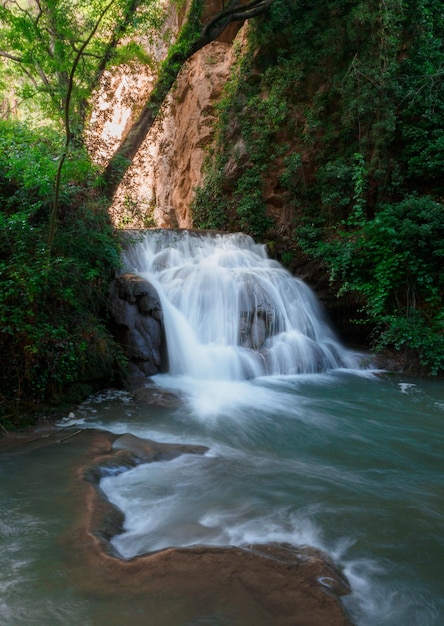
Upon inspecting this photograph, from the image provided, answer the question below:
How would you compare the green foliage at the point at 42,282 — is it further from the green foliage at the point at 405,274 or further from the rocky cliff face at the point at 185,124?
the rocky cliff face at the point at 185,124

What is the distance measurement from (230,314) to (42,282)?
175 inches

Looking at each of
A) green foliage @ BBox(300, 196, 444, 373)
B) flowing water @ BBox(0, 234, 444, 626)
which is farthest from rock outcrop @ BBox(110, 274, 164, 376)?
green foliage @ BBox(300, 196, 444, 373)

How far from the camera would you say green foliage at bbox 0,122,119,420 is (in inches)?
192

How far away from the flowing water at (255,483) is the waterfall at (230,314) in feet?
0.19

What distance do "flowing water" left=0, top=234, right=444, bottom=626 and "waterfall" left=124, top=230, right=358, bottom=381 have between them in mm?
58

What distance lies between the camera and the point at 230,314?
8797 mm

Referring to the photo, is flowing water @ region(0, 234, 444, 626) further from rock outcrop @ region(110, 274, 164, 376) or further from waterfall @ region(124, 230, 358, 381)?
rock outcrop @ region(110, 274, 164, 376)

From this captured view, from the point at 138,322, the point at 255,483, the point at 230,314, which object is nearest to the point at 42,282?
the point at 138,322

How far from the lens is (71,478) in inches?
135

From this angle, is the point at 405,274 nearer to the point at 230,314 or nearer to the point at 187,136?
the point at 230,314

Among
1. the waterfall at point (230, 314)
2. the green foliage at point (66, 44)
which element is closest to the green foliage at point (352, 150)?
the waterfall at point (230, 314)

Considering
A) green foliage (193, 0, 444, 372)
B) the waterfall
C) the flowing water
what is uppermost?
green foliage (193, 0, 444, 372)

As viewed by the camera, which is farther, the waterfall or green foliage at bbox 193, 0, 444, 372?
green foliage at bbox 193, 0, 444, 372

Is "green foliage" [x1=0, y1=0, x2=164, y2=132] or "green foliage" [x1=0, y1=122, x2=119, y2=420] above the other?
"green foliage" [x1=0, y1=0, x2=164, y2=132]
